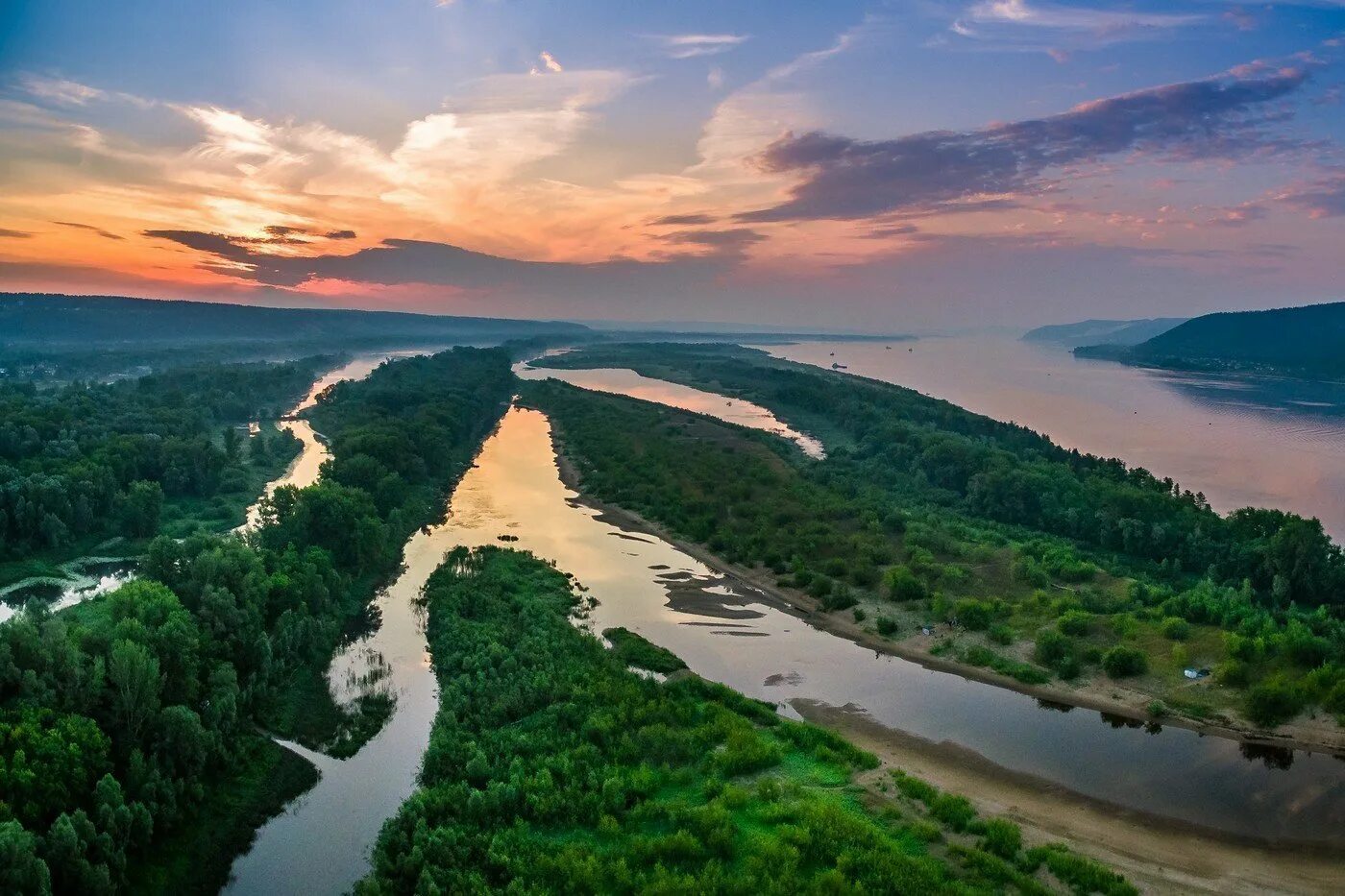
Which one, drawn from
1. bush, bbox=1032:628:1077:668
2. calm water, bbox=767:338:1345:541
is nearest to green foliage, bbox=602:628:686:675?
bush, bbox=1032:628:1077:668

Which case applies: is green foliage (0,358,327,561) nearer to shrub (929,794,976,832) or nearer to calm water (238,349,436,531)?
calm water (238,349,436,531)

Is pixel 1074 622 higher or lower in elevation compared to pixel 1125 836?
higher

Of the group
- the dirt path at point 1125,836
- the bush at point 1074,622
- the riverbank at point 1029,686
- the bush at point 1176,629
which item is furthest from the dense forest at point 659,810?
the bush at point 1176,629

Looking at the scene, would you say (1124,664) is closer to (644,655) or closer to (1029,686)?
(1029,686)

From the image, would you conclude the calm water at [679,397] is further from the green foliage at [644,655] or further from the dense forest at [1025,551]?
the green foliage at [644,655]

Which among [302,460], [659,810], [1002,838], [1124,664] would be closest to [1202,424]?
[1124,664]
